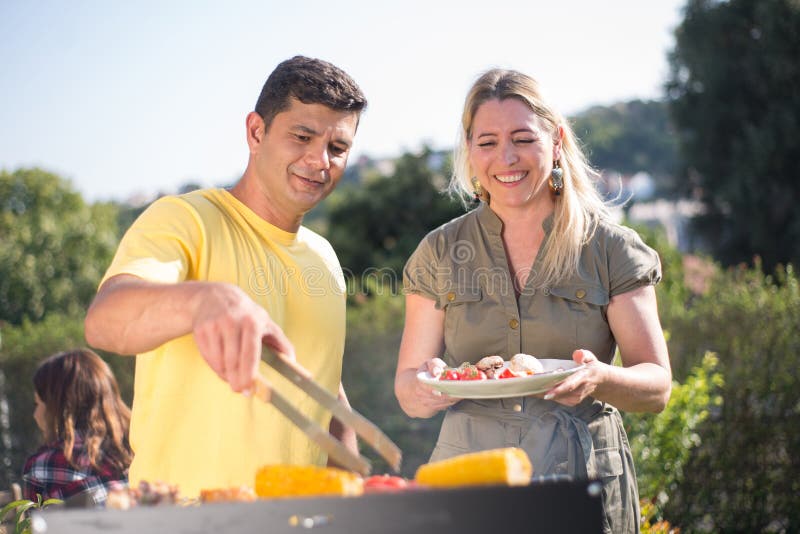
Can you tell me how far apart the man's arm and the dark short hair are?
2.48 feet

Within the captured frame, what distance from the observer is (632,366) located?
8.31ft

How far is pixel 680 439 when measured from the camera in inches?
212

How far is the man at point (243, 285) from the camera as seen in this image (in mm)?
1771

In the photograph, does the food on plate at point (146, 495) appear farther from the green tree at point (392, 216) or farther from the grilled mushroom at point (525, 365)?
the green tree at point (392, 216)

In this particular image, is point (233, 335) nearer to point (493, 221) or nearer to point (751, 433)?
point (493, 221)

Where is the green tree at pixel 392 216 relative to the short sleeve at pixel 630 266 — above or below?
above

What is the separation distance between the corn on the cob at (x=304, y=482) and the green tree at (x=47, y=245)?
13901mm

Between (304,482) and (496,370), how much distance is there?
1.00 metres

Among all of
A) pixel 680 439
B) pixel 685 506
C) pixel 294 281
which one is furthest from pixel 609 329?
pixel 685 506

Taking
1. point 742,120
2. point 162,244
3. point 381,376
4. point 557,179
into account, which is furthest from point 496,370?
point 742,120

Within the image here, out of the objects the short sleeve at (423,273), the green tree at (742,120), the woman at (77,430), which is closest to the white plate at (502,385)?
the short sleeve at (423,273)

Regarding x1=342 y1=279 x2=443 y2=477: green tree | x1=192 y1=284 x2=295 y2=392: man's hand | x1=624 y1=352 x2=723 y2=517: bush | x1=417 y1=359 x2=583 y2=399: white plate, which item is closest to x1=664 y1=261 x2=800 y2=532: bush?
x1=624 y1=352 x2=723 y2=517: bush

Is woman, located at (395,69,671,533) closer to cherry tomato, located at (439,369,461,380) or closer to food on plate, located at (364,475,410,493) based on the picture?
cherry tomato, located at (439,369,461,380)

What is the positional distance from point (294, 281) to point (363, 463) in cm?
96
